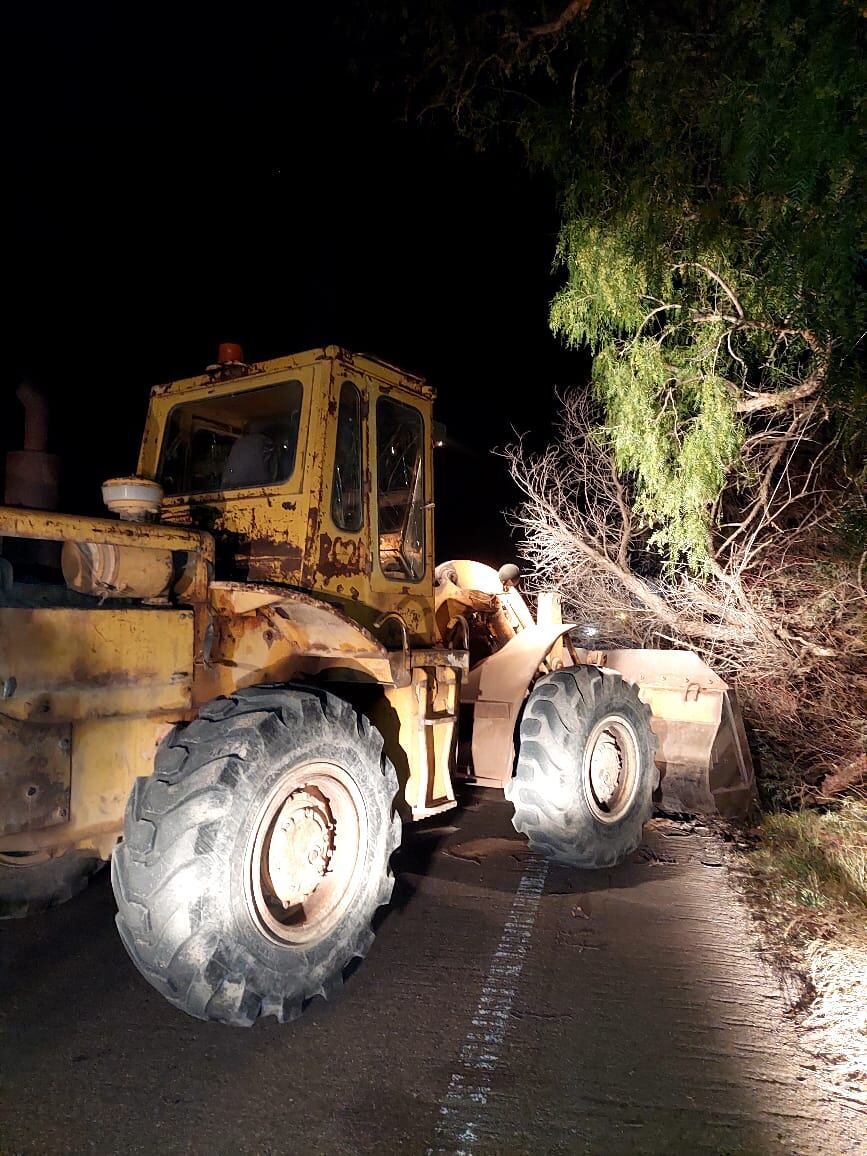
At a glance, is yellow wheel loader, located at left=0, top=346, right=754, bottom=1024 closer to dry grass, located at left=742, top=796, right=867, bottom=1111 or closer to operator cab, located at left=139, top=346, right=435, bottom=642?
operator cab, located at left=139, top=346, right=435, bottom=642

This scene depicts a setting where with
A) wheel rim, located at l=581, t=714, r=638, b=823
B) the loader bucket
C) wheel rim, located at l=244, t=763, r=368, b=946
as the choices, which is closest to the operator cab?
wheel rim, located at l=244, t=763, r=368, b=946

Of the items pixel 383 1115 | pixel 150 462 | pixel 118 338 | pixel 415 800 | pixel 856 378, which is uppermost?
pixel 118 338

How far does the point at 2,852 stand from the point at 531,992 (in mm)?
2424

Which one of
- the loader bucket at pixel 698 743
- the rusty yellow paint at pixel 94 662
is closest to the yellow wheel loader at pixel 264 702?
the rusty yellow paint at pixel 94 662

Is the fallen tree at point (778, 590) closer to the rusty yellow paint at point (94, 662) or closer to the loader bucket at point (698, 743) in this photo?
the loader bucket at point (698, 743)

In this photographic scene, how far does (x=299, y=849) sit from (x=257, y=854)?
9.9 inches

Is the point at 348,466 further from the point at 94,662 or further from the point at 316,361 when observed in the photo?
the point at 94,662

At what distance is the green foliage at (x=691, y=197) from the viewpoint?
4758mm

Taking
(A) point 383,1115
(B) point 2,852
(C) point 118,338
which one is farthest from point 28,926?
(C) point 118,338

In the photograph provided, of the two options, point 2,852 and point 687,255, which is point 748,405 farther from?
point 2,852

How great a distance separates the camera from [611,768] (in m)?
5.84

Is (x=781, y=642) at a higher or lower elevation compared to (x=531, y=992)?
higher

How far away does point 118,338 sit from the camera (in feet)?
46.2

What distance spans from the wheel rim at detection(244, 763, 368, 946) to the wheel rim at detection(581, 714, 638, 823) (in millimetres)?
2122
